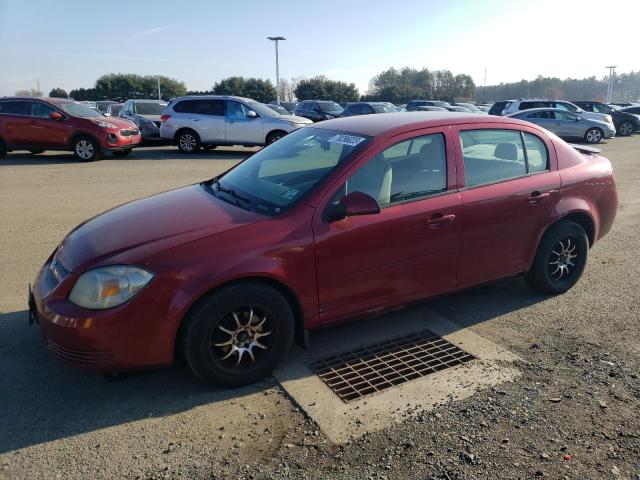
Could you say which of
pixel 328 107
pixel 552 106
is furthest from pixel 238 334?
pixel 328 107

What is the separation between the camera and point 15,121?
13812 mm

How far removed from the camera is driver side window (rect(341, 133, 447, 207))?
3658 millimetres

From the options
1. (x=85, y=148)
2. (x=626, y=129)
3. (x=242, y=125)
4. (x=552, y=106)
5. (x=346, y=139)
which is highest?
(x=552, y=106)

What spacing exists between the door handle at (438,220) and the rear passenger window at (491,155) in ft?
1.22

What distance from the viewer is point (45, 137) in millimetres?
13820

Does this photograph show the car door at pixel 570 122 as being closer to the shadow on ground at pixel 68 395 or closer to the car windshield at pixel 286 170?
the car windshield at pixel 286 170

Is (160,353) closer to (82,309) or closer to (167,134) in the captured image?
(82,309)

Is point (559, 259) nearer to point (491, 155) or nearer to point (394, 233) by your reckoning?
point (491, 155)

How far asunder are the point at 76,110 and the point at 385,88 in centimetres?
5617

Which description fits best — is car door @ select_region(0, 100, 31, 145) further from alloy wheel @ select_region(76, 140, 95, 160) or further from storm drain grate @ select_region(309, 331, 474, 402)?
storm drain grate @ select_region(309, 331, 474, 402)

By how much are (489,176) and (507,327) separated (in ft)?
4.03

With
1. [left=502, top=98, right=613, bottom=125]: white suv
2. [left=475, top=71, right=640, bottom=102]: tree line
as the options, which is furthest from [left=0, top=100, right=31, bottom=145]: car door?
[left=475, top=71, right=640, bottom=102]: tree line

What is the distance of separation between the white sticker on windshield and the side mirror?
0.55 m

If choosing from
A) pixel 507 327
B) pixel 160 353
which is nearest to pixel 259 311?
pixel 160 353
